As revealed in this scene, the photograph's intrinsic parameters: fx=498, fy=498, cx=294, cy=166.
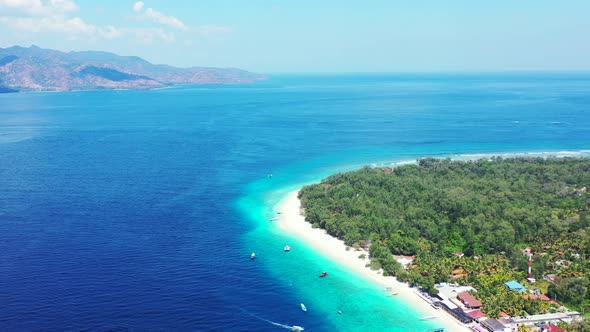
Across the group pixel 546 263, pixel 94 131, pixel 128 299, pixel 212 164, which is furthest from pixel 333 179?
pixel 94 131

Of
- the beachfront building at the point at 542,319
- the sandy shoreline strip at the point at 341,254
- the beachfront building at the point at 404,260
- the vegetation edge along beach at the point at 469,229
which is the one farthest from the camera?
the beachfront building at the point at 404,260

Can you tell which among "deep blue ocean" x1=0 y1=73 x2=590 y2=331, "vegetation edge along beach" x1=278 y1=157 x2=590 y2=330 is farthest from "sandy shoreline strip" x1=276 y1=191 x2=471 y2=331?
"deep blue ocean" x1=0 y1=73 x2=590 y2=331

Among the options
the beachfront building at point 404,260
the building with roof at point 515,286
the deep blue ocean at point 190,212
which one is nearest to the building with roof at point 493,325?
the deep blue ocean at point 190,212

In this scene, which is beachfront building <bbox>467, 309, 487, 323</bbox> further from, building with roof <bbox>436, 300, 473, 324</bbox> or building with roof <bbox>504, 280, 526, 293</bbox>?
building with roof <bbox>504, 280, 526, 293</bbox>

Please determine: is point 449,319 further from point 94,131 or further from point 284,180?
point 94,131

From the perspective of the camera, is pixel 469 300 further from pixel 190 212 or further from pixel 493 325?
pixel 190 212

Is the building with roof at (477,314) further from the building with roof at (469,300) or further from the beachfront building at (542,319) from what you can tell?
the beachfront building at (542,319)

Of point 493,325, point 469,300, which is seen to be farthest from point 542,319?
point 469,300
